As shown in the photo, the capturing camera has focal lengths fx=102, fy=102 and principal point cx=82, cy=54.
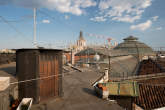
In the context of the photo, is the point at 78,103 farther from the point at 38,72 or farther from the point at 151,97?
the point at 151,97

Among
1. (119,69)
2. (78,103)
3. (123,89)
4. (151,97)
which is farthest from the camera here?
(119,69)

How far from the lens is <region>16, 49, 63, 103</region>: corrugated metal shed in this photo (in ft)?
20.2

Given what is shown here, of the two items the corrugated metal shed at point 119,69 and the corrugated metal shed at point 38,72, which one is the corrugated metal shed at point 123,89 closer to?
the corrugated metal shed at point 38,72

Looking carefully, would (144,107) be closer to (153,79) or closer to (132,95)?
(132,95)

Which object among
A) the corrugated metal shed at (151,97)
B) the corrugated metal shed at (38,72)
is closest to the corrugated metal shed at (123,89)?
the corrugated metal shed at (151,97)

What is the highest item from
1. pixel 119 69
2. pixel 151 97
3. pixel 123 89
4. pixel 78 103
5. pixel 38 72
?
pixel 38 72

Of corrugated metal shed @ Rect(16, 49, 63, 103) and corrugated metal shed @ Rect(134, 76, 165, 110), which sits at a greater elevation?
corrugated metal shed @ Rect(16, 49, 63, 103)

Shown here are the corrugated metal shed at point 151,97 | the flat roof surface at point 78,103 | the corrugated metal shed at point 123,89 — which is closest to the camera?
the flat roof surface at point 78,103

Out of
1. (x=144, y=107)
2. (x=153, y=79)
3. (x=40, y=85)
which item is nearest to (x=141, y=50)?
(x=153, y=79)

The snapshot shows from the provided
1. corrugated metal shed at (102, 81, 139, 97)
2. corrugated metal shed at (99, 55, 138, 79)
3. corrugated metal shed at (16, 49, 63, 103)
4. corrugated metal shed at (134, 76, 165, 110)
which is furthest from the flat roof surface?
corrugated metal shed at (99, 55, 138, 79)

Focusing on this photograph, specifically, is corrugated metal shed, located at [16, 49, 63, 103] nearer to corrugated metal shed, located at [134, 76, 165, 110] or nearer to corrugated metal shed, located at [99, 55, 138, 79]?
corrugated metal shed, located at [134, 76, 165, 110]

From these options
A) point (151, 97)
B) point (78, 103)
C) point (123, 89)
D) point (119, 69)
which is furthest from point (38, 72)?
point (119, 69)

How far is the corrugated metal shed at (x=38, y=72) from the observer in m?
6.16

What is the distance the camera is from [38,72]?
626cm
